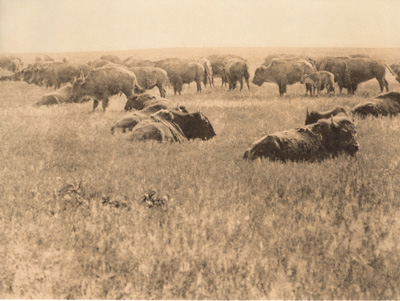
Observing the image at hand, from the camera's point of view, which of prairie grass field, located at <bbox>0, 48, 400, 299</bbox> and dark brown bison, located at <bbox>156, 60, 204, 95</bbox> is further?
dark brown bison, located at <bbox>156, 60, 204, 95</bbox>

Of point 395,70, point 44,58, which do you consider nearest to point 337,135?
point 395,70

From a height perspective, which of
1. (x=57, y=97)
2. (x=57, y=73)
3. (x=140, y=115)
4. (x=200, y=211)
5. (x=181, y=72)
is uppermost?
(x=181, y=72)

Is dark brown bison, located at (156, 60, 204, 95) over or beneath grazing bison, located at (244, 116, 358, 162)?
over

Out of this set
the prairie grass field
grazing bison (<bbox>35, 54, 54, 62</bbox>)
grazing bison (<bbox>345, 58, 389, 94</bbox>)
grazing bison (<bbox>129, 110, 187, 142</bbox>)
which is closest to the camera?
the prairie grass field

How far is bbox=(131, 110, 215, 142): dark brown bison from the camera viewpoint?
21.3ft

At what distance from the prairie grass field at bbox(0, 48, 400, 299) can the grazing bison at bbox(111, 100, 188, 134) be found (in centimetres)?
19

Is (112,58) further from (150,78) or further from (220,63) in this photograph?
(220,63)

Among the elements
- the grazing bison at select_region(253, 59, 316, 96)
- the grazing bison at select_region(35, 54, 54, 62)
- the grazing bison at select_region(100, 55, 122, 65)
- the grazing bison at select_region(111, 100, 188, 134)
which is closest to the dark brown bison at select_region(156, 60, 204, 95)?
the grazing bison at select_region(100, 55, 122, 65)

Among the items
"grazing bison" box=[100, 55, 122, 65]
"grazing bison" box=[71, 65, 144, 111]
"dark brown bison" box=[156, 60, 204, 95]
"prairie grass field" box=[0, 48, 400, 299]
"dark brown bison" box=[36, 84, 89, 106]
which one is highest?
"grazing bison" box=[100, 55, 122, 65]

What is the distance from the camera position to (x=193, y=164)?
5.90 metres

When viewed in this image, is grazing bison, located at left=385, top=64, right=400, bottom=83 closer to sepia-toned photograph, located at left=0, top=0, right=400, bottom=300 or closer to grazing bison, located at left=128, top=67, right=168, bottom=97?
sepia-toned photograph, located at left=0, top=0, right=400, bottom=300

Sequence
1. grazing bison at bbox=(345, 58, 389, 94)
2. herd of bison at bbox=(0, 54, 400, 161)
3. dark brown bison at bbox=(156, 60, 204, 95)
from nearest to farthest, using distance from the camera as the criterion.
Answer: herd of bison at bbox=(0, 54, 400, 161) < grazing bison at bbox=(345, 58, 389, 94) < dark brown bison at bbox=(156, 60, 204, 95)

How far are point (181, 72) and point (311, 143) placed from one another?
4098mm

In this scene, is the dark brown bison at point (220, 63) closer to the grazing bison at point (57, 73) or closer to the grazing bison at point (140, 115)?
the grazing bison at point (140, 115)
